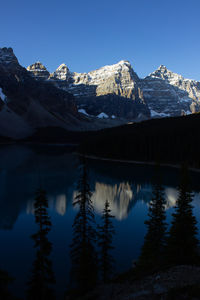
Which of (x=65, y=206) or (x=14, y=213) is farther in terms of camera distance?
(x=65, y=206)

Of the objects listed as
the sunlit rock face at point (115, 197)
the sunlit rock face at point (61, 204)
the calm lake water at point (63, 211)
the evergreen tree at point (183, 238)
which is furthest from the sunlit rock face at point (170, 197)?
the evergreen tree at point (183, 238)

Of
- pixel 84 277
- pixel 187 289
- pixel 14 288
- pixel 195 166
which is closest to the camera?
pixel 187 289

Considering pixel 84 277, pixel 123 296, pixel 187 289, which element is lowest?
pixel 84 277

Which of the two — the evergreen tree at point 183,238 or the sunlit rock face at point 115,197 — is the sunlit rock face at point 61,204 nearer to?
the sunlit rock face at point 115,197

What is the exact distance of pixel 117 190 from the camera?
50438 millimetres

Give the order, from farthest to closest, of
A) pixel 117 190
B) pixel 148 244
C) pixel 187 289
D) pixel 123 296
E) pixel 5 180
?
1. pixel 5 180
2. pixel 117 190
3. pixel 148 244
4. pixel 123 296
5. pixel 187 289

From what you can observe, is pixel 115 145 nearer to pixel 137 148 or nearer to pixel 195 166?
pixel 137 148

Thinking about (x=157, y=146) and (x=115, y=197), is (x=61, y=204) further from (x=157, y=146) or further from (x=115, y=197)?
(x=157, y=146)

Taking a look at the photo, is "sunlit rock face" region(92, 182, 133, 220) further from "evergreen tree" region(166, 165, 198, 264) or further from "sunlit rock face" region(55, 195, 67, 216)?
"evergreen tree" region(166, 165, 198, 264)

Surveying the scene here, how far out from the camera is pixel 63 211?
117 feet

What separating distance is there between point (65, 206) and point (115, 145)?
61.7 m

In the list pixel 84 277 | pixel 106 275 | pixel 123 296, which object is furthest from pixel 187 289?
pixel 106 275

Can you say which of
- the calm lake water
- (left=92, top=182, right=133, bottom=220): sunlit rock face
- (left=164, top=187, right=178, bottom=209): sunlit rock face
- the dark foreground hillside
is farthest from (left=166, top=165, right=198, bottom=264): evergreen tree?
the dark foreground hillside

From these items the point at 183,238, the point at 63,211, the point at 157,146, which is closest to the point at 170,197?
the point at 63,211
